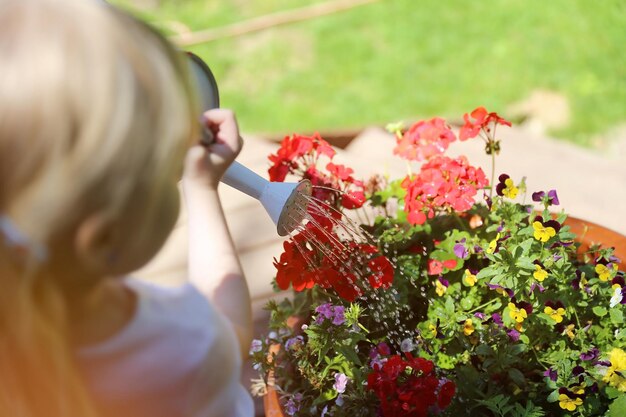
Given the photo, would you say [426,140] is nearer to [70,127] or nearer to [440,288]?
[440,288]

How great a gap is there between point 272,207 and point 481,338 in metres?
0.50

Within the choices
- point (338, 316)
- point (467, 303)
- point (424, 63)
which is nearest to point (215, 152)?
point (338, 316)

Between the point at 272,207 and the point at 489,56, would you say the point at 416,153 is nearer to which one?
the point at 272,207

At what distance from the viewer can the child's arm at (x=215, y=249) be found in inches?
41.9

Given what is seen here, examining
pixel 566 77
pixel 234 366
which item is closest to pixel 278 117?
pixel 566 77

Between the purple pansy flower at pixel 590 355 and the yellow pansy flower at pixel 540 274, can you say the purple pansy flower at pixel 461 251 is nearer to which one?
the yellow pansy flower at pixel 540 274

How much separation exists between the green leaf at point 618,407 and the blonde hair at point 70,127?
3.08ft

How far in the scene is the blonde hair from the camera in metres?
0.75

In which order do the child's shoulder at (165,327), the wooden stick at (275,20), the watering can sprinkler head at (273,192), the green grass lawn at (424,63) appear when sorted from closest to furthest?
1. the child's shoulder at (165,327)
2. the watering can sprinkler head at (273,192)
3. the green grass lawn at (424,63)
4. the wooden stick at (275,20)

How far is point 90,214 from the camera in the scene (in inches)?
30.7

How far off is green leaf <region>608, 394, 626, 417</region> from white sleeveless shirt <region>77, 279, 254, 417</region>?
0.72 metres

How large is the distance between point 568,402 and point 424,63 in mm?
2112

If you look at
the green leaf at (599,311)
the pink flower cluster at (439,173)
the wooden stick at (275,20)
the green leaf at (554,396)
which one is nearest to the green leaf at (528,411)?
the green leaf at (554,396)

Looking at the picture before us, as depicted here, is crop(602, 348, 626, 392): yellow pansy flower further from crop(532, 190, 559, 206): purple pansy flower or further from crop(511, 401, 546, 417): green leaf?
crop(532, 190, 559, 206): purple pansy flower
